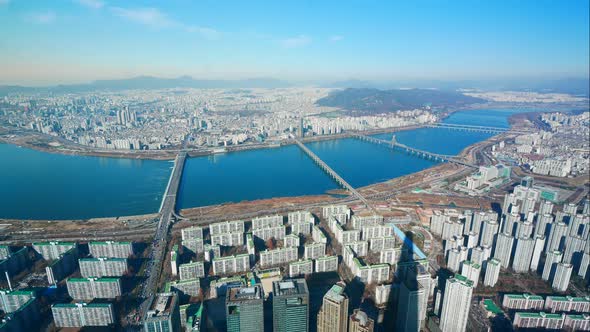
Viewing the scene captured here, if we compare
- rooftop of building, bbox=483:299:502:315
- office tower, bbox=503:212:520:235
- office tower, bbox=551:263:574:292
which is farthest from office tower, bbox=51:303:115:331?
office tower, bbox=503:212:520:235

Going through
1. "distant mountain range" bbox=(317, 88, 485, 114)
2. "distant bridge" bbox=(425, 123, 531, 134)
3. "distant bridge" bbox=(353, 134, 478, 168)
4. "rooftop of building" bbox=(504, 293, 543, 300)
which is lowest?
"distant bridge" bbox=(353, 134, 478, 168)

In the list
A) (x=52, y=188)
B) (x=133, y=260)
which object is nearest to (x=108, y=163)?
(x=52, y=188)

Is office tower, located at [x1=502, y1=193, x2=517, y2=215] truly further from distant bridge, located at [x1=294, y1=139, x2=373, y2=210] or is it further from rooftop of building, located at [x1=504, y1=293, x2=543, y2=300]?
rooftop of building, located at [x1=504, y1=293, x2=543, y2=300]

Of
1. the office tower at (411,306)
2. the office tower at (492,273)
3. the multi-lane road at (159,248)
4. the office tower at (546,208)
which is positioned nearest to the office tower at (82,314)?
the multi-lane road at (159,248)

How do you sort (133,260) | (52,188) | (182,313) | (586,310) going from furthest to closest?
1. (52,188)
2. (133,260)
3. (586,310)
4. (182,313)

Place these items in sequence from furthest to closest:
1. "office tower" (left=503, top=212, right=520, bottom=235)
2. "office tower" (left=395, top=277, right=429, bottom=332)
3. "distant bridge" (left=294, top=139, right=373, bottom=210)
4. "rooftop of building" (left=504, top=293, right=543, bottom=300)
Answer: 1. "distant bridge" (left=294, top=139, right=373, bottom=210)
2. "office tower" (left=503, top=212, right=520, bottom=235)
3. "rooftop of building" (left=504, top=293, right=543, bottom=300)
4. "office tower" (left=395, top=277, right=429, bottom=332)

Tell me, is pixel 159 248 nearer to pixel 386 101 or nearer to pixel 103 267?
pixel 103 267

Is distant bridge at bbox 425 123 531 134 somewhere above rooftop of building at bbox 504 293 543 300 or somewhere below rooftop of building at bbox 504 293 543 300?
above

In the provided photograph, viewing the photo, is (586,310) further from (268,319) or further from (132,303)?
(132,303)
